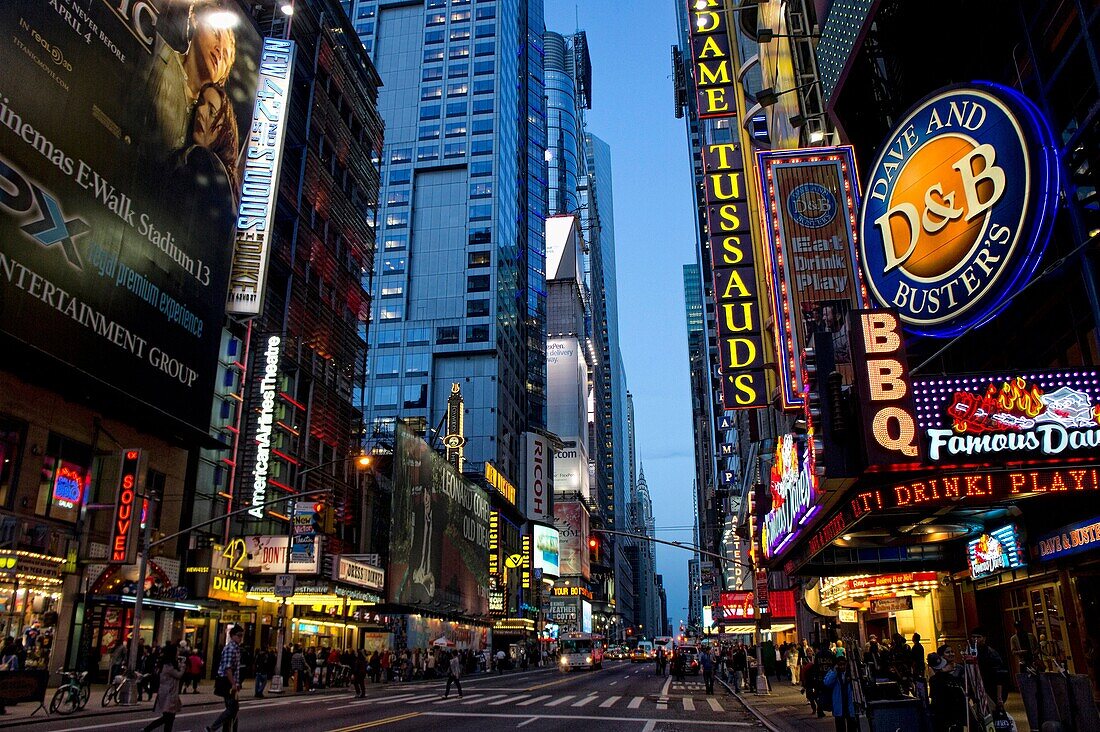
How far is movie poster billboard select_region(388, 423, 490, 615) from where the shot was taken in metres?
53.3

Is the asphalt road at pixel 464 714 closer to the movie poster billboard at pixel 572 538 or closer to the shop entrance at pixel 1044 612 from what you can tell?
the shop entrance at pixel 1044 612

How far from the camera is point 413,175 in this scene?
11756cm

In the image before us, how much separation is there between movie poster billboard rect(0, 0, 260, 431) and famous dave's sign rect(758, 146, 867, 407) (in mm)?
23326

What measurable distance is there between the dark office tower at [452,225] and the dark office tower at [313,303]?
45108 mm

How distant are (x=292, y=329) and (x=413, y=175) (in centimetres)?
7392

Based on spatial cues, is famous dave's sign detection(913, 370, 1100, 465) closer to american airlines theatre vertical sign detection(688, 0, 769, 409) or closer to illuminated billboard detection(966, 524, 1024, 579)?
illuminated billboard detection(966, 524, 1024, 579)

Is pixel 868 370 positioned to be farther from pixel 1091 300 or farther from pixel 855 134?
pixel 855 134

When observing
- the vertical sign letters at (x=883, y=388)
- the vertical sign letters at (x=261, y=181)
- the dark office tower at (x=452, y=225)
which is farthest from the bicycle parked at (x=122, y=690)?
the dark office tower at (x=452, y=225)

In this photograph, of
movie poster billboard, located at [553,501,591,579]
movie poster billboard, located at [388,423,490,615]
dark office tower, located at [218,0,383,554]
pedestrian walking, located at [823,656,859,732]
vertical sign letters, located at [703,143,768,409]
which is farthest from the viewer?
movie poster billboard, located at [553,501,591,579]

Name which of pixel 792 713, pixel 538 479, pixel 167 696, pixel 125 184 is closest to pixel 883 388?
pixel 792 713

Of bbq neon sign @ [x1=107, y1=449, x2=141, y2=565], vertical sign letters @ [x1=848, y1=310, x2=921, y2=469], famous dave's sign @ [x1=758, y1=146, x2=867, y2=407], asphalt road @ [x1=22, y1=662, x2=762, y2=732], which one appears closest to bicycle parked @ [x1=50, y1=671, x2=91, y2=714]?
asphalt road @ [x1=22, y1=662, x2=762, y2=732]

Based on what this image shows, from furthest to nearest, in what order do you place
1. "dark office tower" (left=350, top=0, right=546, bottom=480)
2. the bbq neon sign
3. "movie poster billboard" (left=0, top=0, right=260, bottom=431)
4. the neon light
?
"dark office tower" (left=350, top=0, right=546, bottom=480)
the neon light
the bbq neon sign
"movie poster billboard" (left=0, top=0, right=260, bottom=431)

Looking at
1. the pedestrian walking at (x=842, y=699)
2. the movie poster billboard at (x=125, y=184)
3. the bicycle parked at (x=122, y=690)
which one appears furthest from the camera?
the movie poster billboard at (x=125, y=184)

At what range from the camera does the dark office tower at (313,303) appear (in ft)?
135
